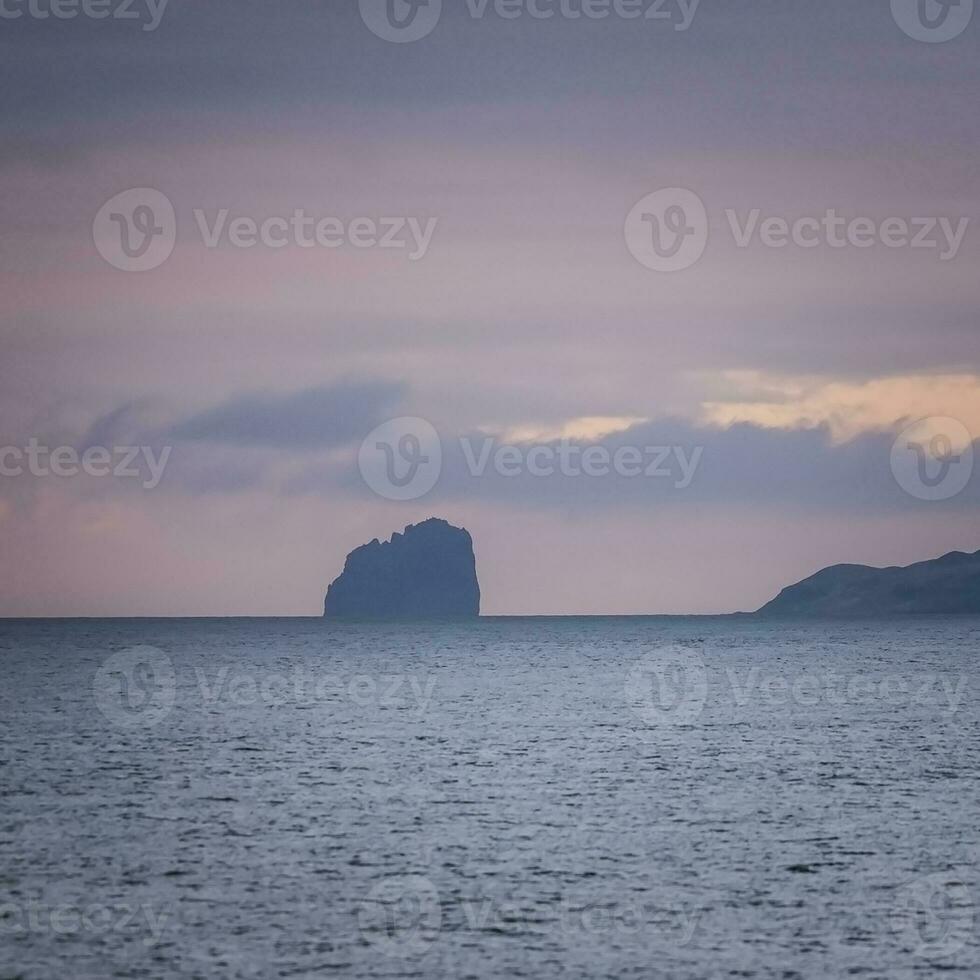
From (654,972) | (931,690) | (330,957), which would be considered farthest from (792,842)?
(931,690)

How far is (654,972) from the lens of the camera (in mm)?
31469

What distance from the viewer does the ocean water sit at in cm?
3294

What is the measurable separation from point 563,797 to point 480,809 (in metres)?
5.36

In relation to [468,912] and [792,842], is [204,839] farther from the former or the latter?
[792,842]

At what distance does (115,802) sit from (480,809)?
650 inches

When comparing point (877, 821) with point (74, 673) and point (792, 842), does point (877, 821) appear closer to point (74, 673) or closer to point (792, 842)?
point (792, 842)

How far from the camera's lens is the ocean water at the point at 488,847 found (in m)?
32.9

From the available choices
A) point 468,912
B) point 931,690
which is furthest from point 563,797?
point 931,690

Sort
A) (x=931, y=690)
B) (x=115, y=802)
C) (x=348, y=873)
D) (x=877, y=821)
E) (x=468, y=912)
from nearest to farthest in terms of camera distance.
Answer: (x=468, y=912)
(x=348, y=873)
(x=877, y=821)
(x=115, y=802)
(x=931, y=690)

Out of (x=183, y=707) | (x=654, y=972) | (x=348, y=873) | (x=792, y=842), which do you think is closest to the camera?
(x=654, y=972)

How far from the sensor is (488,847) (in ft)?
152

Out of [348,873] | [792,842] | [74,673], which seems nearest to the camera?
[348,873]

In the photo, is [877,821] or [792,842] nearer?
[792,842]

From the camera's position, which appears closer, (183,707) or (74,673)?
(183,707)
